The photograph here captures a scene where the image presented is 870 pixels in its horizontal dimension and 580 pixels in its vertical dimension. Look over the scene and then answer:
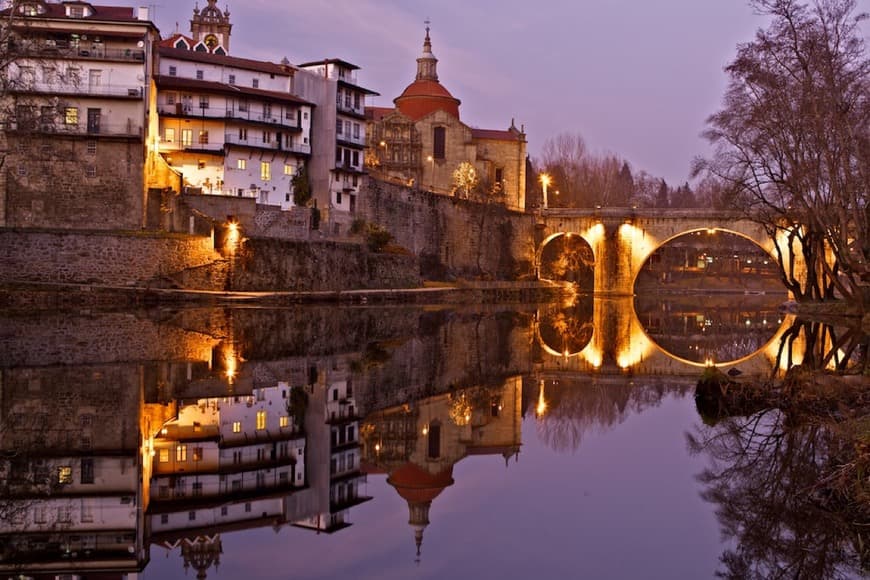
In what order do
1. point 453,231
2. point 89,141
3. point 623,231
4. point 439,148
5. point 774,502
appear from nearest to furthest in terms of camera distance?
point 774,502 → point 89,141 → point 453,231 → point 623,231 → point 439,148

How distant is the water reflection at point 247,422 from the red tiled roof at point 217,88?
22.7 meters

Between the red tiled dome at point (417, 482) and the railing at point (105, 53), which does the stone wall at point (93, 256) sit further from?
the red tiled dome at point (417, 482)

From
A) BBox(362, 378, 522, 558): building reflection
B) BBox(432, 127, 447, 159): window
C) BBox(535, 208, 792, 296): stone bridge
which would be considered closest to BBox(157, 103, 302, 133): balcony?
BBox(432, 127, 447, 159): window

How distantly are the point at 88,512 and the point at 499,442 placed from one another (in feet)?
23.0

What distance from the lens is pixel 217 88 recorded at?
5159cm

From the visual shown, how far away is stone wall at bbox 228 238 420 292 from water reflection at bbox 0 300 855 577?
14595 millimetres

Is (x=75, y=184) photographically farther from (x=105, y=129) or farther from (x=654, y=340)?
(x=654, y=340)

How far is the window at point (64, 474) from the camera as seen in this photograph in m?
11.0

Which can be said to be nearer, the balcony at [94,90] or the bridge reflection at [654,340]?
the bridge reflection at [654,340]

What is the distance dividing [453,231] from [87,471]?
60410 millimetres

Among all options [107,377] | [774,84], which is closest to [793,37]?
[774,84]

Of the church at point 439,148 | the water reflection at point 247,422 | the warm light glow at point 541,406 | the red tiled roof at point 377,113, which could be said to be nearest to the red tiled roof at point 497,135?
the church at point 439,148

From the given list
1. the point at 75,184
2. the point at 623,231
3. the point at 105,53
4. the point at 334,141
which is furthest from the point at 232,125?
the point at 623,231

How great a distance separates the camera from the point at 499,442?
14.8 m
